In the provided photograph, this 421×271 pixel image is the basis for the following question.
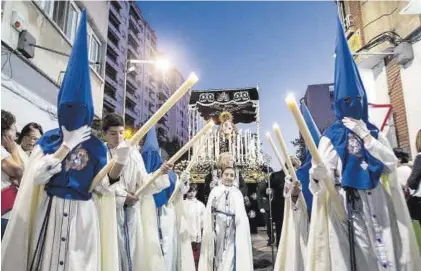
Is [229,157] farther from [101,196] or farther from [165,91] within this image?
[165,91]

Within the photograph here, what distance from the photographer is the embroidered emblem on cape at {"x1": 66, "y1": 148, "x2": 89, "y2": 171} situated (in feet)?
8.45

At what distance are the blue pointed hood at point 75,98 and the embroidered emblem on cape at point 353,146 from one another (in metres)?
2.24

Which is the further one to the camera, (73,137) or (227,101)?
(227,101)

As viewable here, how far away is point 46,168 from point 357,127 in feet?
8.35

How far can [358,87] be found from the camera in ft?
8.81

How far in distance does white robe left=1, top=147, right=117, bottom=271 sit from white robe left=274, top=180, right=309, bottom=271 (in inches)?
88.9

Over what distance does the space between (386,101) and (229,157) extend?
5.82 meters

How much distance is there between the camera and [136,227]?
368 cm

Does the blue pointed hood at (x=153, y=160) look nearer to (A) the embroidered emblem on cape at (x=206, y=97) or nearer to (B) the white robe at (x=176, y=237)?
(B) the white robe at (x=176, y=237)

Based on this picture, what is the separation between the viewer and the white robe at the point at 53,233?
2363 mm

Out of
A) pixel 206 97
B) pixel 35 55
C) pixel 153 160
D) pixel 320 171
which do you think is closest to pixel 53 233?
pixel 320 171

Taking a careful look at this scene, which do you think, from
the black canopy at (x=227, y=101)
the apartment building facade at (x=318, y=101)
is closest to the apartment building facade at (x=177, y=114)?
the apartment building facade at (x=318, y=101)

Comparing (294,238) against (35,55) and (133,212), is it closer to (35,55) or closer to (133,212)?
(133,212)

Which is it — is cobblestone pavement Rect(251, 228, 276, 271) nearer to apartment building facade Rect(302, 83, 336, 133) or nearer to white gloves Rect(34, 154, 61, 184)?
white gloves Rect(34, 154, 61, 184)
